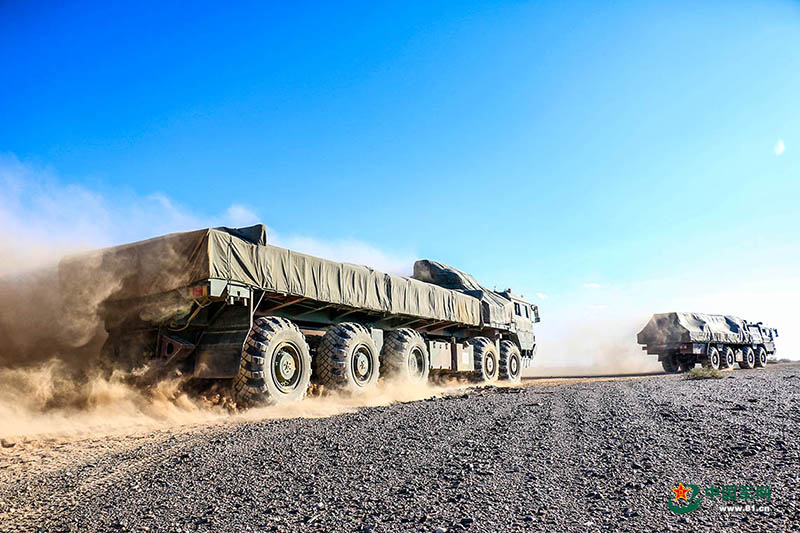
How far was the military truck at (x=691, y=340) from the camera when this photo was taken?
23703 millimetres

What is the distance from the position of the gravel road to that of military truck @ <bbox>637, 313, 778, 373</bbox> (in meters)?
19.4

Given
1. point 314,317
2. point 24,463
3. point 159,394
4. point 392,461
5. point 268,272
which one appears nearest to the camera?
point 392,461

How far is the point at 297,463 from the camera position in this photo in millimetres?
4168

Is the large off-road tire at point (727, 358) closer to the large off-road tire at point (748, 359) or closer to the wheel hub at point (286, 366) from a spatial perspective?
the large off-road tire at point (748, 359)

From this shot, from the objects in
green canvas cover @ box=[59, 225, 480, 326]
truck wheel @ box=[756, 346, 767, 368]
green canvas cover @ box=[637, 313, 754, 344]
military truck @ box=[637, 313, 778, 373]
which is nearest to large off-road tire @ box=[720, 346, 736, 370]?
military truck @ box=[637, 313, 778, 373]

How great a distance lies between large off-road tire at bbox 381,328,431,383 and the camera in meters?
11.9

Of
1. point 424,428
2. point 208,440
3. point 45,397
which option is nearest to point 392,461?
point 424,428

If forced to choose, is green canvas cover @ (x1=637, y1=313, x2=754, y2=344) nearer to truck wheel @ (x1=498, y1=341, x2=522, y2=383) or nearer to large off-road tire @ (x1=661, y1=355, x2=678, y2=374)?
large off-road tire @ (x1=661, y1=355, x2=678, y2=374)

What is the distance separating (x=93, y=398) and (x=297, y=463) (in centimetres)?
493

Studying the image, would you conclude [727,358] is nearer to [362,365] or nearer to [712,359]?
[712,359]

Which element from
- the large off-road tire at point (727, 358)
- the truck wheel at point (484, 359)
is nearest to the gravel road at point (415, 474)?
the truck wheel at point (484, 359)

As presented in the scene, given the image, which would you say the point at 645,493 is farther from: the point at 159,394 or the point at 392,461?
the point at 159,394

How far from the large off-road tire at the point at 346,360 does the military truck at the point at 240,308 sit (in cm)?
2

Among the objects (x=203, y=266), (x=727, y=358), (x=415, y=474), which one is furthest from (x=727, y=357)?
(x=415, y=474)
